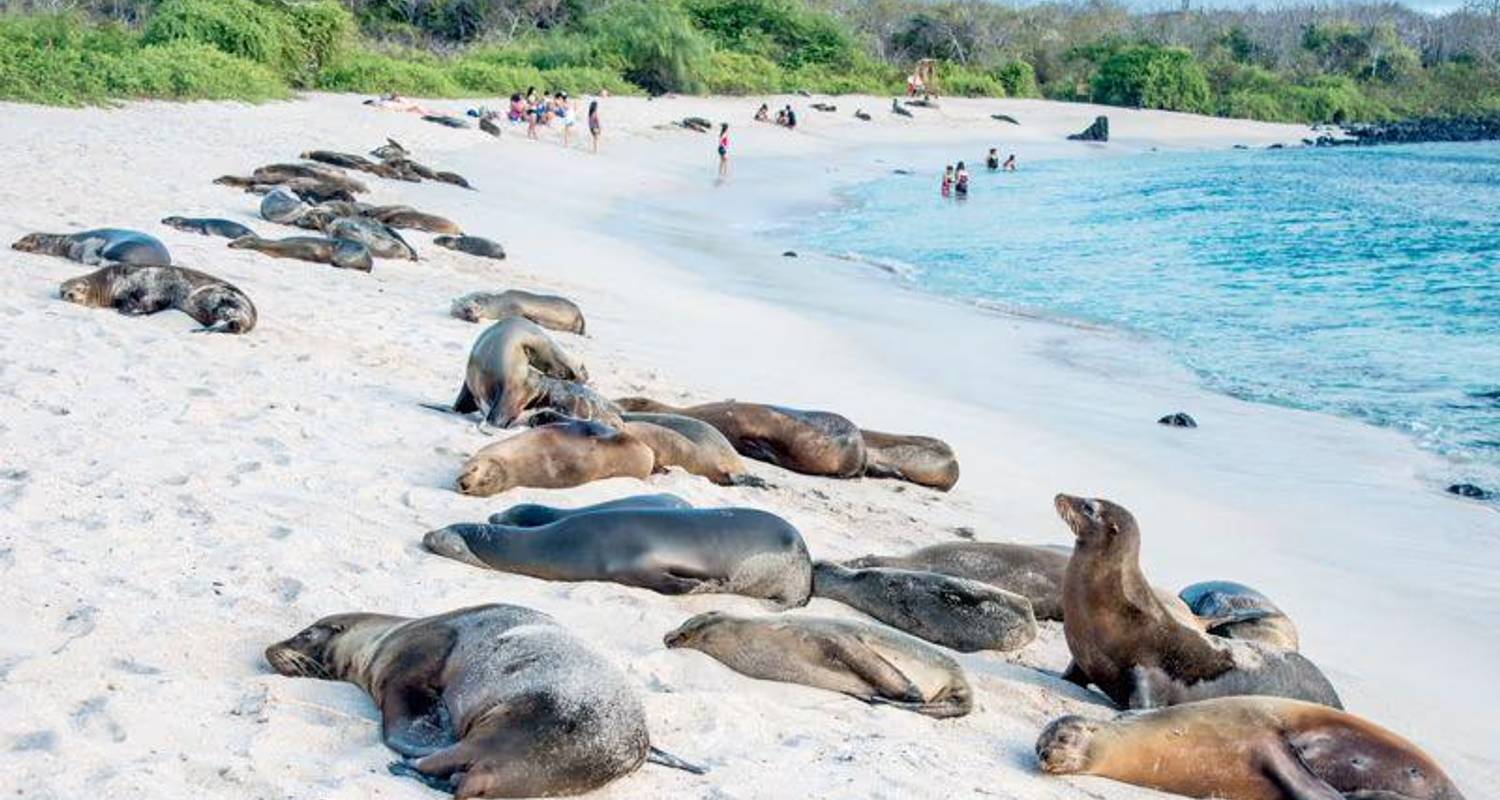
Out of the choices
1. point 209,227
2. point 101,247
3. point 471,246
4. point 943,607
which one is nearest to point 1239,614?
point 943,607

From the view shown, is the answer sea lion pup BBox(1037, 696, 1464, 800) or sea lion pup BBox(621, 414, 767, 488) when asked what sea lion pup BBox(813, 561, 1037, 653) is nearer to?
sea lion pup BBox(1037, 696, 1464, 800)

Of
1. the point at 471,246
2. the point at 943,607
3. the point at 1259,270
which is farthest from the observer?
the point at 1259,270

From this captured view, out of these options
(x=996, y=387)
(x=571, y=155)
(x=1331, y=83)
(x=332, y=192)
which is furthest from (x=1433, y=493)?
(x=1331, y=83)

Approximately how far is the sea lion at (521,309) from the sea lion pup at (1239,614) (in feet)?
20.2

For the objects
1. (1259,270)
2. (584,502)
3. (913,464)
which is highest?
(584,502)

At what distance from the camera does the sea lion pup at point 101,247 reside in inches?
415

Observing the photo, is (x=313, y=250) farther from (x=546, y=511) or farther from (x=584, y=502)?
(x=546, y=511)

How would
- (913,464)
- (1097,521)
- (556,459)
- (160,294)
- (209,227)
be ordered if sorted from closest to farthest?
(1097,521), (556,459), (913,464), (160,294), (209,227)

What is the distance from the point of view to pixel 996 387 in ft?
40.4

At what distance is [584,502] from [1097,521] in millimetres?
2530

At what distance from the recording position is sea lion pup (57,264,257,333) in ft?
30.6

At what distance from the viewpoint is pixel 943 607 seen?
581 cm

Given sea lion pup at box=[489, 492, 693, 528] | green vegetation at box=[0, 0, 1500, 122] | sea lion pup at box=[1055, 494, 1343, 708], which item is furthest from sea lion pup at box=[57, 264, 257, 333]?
green vegetation at box=[0, 0, 1500, 122]

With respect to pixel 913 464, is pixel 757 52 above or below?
above
